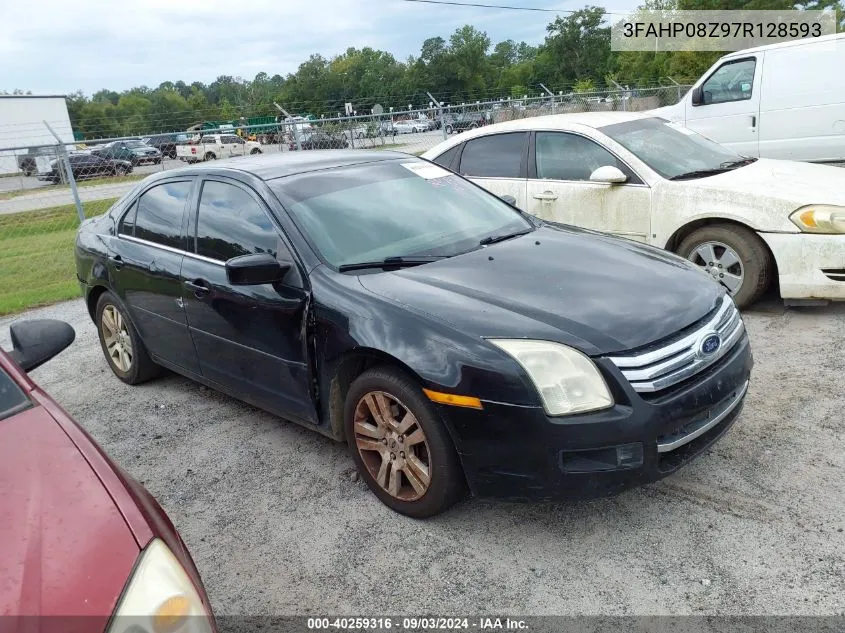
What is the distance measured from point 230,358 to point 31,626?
2.48m

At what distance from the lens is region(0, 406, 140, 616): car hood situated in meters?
1.60

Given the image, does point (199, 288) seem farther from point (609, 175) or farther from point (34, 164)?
point (34, 164)

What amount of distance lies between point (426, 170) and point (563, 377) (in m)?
2.12

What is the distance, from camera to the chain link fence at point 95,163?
9992 mm

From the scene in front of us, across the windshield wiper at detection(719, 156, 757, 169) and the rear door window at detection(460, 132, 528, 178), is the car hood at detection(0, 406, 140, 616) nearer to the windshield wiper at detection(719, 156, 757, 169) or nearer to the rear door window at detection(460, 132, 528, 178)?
the rear door window at detection(460, 132, 528, 178)

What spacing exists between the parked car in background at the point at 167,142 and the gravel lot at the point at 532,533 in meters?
10.8

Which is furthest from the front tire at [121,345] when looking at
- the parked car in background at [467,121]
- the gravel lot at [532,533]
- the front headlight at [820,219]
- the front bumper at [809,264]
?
the parked car in background at [467,121]

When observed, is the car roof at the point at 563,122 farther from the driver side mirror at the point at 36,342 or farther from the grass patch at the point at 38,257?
the grass patch at the point at 38,257

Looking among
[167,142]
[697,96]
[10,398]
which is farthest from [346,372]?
[167,142]

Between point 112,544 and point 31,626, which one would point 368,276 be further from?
point 31,626

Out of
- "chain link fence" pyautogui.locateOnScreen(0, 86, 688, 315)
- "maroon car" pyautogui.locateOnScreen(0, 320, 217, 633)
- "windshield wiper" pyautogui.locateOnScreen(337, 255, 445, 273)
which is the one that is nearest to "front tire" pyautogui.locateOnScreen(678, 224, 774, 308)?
"windshield wiper" pyautogui.locateOnScreen(337, 255, 445, 273)

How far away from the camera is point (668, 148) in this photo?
6051mm

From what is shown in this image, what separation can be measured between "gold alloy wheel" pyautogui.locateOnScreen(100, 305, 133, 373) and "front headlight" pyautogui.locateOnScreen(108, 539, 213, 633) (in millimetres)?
3499

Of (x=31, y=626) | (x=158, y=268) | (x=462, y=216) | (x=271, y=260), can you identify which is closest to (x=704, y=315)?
(x=462, y=216)
